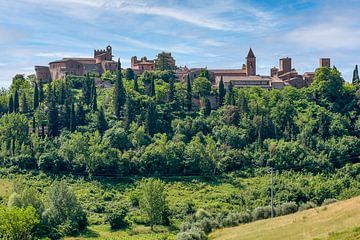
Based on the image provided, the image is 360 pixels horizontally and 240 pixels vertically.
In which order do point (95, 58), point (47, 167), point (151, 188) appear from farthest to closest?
point (95, 58), point (47, 167), point (151, 188)

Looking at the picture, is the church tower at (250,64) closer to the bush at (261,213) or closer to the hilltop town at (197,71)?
the hilltop town at (197,71)

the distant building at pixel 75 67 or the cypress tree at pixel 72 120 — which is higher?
the distant building at pixel 75 67

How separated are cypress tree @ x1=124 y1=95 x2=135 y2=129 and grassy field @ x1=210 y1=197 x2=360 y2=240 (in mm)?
49835

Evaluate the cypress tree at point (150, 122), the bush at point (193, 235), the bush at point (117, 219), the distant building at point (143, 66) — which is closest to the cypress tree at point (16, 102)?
the cypress tree at point (150, 122)

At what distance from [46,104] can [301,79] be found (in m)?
58.4

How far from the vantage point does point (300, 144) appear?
251 feet

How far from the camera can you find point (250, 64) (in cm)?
12175

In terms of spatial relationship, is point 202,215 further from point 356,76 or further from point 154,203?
point 356,76

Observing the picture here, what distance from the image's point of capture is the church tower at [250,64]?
398 feet

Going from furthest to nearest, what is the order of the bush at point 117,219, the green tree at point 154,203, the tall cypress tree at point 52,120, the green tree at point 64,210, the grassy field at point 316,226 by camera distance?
the tall cypress tree at point 52,120 < the green tree at point 154,203 < the bush at point 117,219 < the green tree at point 64,210 < the grassy field at point 316,226

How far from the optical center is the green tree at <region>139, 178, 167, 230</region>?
2100 inches

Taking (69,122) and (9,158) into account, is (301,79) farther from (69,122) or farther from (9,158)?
(9,158)

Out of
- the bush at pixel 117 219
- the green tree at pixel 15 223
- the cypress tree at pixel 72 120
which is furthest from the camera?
the cypress tree at pixel 72 120

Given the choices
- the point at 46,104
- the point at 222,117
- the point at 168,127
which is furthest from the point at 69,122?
the point at 222,117
